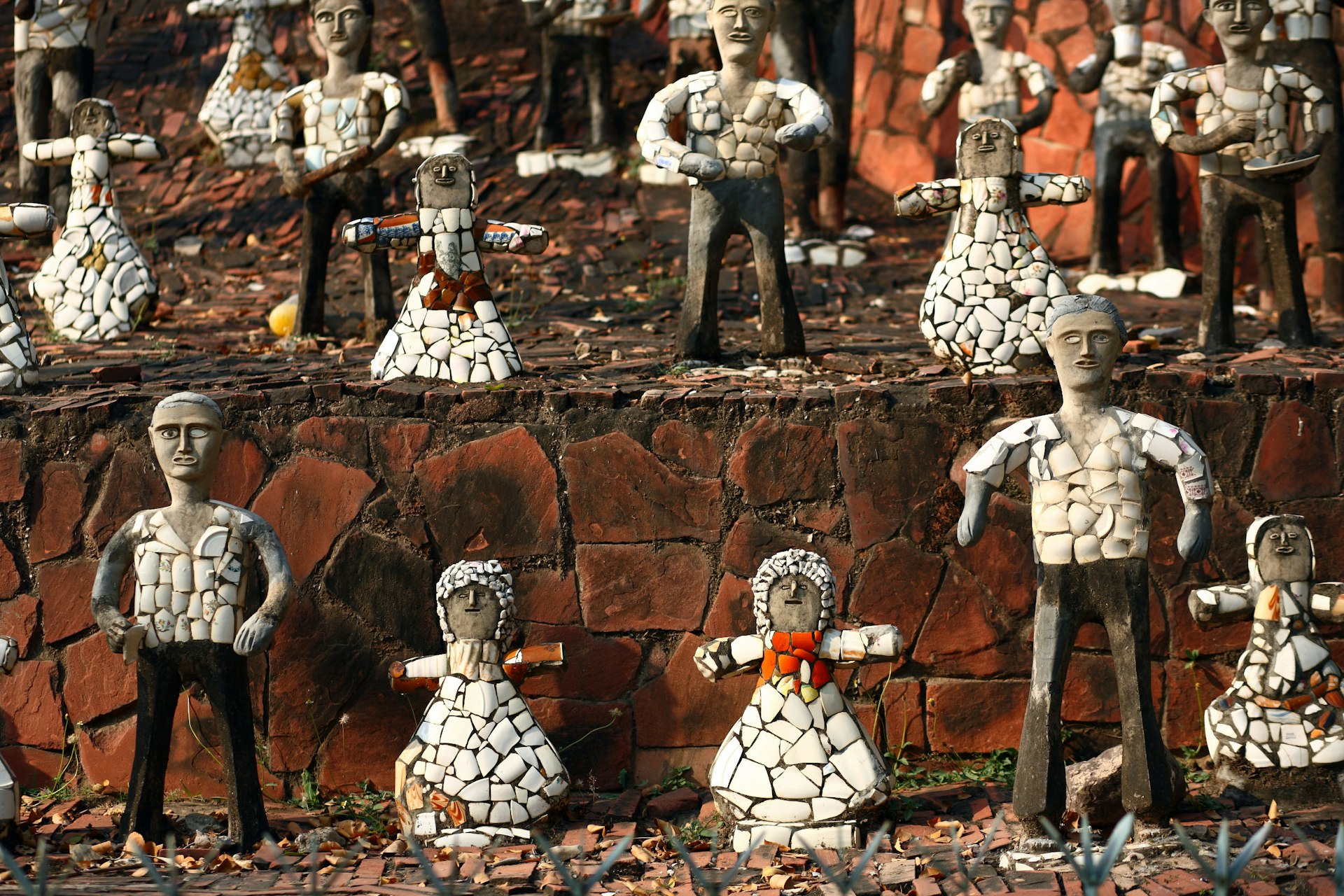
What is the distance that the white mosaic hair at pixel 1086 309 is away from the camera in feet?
15.7

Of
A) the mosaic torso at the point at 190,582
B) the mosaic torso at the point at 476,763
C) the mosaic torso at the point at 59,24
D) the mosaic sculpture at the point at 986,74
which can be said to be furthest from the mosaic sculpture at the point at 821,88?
the mosaic torso at the point at 190,582

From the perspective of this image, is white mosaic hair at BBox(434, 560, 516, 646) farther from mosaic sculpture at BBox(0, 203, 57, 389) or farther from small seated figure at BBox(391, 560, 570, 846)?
mosaic sculpture at BBox(0, 203, 57, 389)

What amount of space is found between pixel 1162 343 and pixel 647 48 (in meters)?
5.87

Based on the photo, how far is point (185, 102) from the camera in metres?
12.0

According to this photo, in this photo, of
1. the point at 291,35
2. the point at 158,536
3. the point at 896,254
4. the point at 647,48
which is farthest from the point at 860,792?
the point at 291,35

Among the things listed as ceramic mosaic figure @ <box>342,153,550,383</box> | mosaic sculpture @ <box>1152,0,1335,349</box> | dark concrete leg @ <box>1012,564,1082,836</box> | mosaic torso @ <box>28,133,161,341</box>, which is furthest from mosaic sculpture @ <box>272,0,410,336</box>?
dark concrete leg @ <box>1012,564,1082,836</box>

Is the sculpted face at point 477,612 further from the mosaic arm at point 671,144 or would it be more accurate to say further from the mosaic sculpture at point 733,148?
the mosaic arm at point 671,144

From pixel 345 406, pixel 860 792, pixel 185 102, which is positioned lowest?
pixel 860 792

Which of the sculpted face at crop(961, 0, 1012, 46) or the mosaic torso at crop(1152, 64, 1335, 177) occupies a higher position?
the sculpted face at crop(961, 0, 1012, 46)

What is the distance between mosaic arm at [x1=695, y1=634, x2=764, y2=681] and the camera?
16.5ft

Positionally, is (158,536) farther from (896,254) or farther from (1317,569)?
(896,254)

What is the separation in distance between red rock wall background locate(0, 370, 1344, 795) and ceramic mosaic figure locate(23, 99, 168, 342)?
1981mm

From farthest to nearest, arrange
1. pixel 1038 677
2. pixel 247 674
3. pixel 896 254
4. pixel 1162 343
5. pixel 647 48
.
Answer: pixel 647 48
pixel 896 254
pixel 1162 343
pixel 247 674
pixel 1038 677

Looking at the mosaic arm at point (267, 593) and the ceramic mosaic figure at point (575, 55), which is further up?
the ceramic mosaic figure at point (575, 55)
